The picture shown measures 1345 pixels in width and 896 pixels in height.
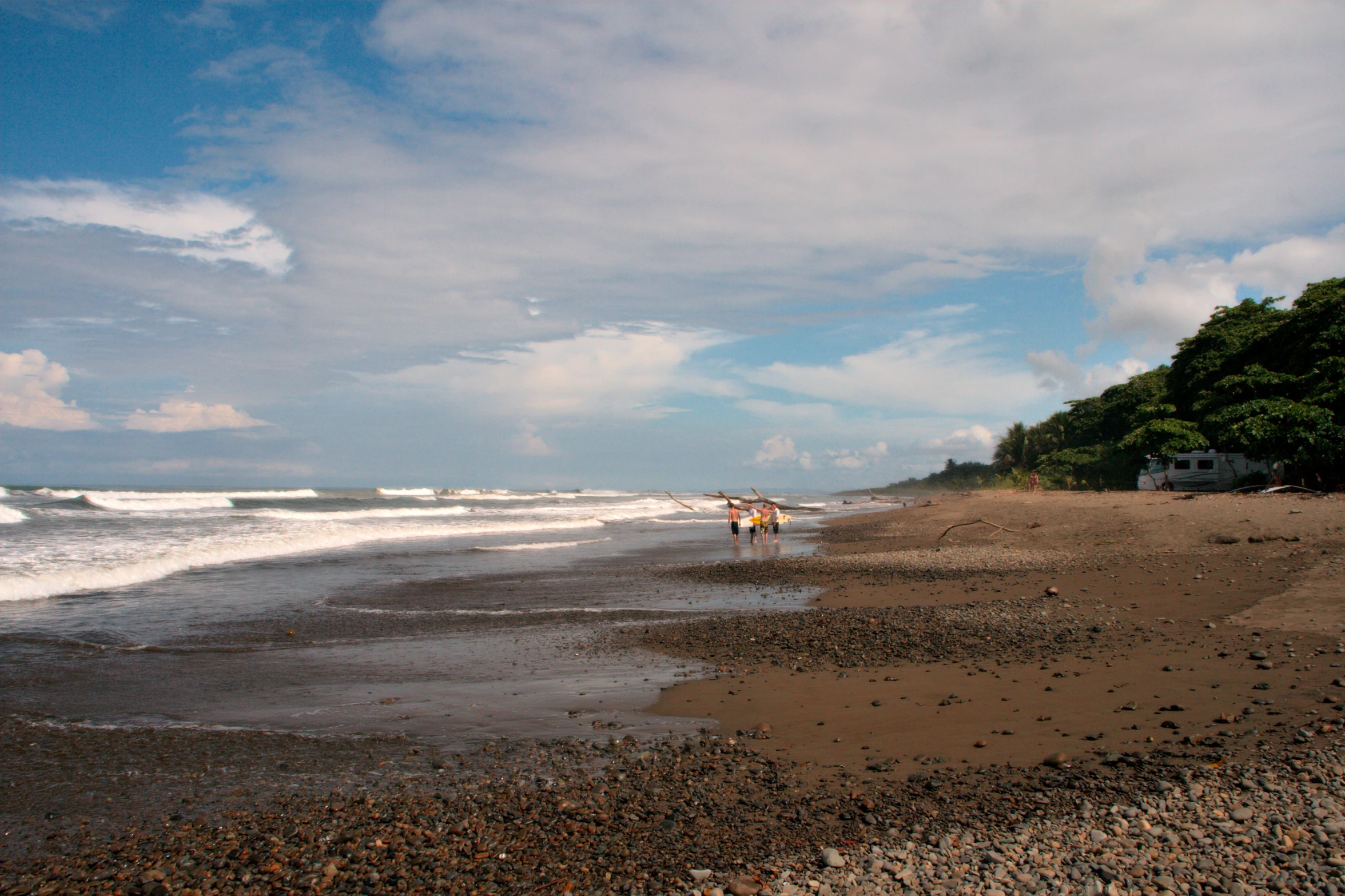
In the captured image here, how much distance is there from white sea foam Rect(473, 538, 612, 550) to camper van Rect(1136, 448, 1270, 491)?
86.6 ft

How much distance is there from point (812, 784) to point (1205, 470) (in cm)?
3712

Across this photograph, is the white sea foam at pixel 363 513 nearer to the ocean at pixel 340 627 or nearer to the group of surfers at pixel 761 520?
the ocean at pixel 340 627

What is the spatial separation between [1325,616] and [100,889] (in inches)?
464

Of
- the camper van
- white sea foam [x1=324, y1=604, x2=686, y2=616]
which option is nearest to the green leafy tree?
the camper van

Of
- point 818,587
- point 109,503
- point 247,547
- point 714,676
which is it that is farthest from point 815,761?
point 109,503

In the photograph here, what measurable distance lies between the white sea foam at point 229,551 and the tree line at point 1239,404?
2759cm

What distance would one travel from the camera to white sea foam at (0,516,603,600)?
1424 cm

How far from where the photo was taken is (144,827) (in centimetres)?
466

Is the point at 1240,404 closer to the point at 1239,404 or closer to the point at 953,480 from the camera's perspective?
the point at 1239,404

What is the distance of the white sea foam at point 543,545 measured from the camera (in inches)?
976

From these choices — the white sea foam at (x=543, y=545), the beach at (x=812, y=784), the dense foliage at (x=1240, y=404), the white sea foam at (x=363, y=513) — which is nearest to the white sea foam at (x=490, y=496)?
the white sea foam at (x=363, y=513)

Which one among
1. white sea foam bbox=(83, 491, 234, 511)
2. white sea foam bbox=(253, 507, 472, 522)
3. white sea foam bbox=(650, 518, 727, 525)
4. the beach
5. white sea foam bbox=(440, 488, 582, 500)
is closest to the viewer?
the beach

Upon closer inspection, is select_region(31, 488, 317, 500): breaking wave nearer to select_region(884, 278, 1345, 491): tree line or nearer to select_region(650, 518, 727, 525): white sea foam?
select_region(650, 518, 727, 525): white sea foam

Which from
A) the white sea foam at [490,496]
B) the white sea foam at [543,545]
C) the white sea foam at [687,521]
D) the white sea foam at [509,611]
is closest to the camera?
the white sea foam at [509,611]
